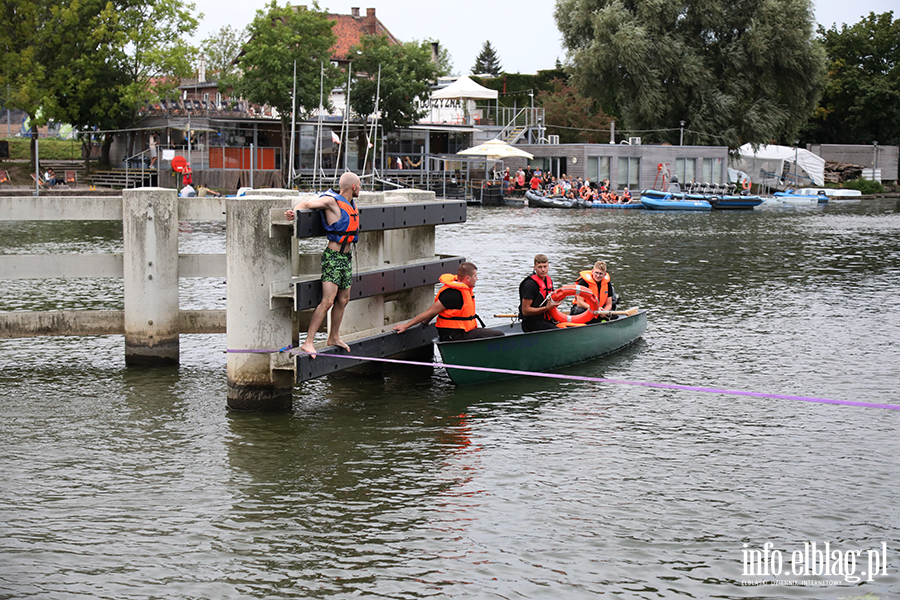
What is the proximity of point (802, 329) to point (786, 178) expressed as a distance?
59.4 metres

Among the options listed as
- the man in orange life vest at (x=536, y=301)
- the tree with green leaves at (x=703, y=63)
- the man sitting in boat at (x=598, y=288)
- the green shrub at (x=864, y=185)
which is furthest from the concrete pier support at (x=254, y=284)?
the green shrub at (x=864, y=185)

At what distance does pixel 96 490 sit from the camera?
329 inches

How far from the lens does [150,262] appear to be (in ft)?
37.8

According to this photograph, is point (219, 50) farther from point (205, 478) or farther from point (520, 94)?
point (205, 478)

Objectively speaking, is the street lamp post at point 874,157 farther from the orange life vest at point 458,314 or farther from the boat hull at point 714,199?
the orange life vest at point 458,314

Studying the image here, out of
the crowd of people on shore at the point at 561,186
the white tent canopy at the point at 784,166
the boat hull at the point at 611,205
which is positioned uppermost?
the white tent canopy at the point at 784,166

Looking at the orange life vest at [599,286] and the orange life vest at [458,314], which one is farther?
the orange life vest at [599,286]

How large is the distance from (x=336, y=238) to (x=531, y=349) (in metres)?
3.45

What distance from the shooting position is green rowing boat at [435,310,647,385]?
11812 millimetres

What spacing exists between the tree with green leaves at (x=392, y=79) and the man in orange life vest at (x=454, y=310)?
48.7 meters

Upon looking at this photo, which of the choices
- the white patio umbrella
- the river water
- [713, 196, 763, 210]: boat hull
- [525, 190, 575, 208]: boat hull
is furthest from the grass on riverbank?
the river water

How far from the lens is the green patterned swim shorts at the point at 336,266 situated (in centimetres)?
1007

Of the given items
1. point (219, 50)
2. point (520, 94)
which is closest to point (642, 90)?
point (520, 94)

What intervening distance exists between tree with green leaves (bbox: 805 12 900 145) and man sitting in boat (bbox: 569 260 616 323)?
70.3 meters
